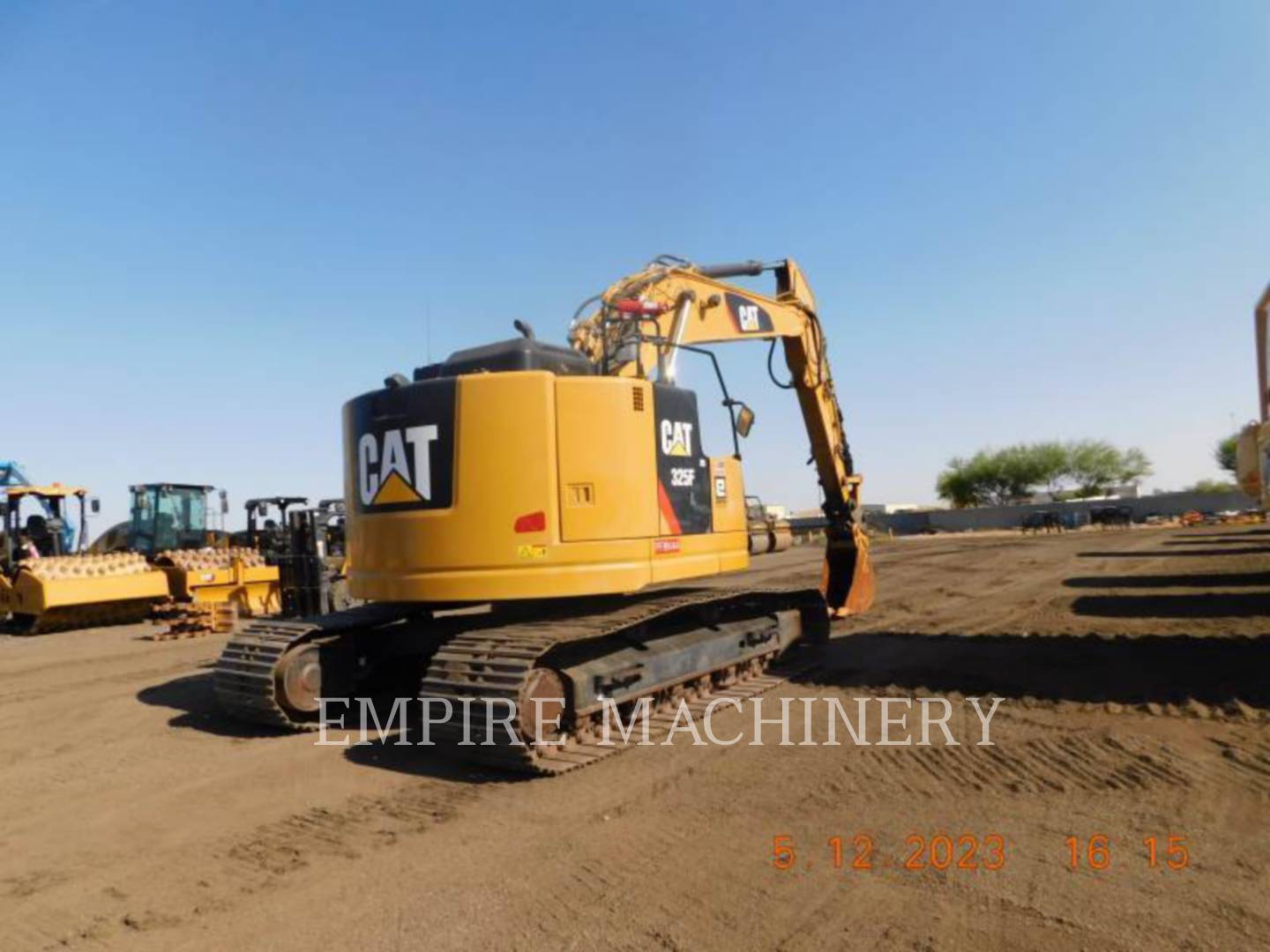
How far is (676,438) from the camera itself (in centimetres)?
703

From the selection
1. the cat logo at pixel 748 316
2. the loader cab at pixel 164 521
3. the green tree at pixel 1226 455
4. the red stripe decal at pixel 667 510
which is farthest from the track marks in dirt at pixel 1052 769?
the green tree at pixel 1226 455

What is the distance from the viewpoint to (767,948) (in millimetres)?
3207

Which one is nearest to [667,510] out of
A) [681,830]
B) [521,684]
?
[521,684]

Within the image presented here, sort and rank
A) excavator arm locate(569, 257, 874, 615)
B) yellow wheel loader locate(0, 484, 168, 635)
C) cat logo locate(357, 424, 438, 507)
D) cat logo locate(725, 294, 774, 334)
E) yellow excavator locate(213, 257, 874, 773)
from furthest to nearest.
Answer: yellow wheel loader locate(0, 484, 168, 635) → cat logo locate(725, 294, 774, 334) → excavator arm locate(569, 257, 874, 615) → cat logo locate(357, 424, 438, 507) → yellow excavator locate(213, 257, 874, 773)

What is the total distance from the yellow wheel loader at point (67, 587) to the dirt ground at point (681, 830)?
26.7 feet

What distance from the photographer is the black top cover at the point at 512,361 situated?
660 centimetres

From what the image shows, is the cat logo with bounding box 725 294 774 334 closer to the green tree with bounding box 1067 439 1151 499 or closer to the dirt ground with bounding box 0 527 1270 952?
the dirt ground with bounding box 0 527 1270 952

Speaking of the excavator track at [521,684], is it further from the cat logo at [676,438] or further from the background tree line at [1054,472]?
the background tree line at [1054,472]

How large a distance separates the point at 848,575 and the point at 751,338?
13.2 feet

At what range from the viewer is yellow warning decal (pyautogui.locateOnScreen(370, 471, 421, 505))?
249 inches

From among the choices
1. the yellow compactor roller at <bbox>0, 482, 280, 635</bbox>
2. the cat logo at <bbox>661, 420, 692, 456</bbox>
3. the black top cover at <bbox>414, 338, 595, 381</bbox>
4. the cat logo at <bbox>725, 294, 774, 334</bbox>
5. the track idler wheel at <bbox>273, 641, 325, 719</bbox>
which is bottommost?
the track idler wheel at <bbox>273, 641, 325, 719</bbox>

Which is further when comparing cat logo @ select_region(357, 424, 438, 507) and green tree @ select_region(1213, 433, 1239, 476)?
green tree @ select_region(1213, 433, 1239, 476)

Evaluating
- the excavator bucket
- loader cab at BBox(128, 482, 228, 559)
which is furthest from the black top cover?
loader cab at BBox(128, 482, 228, 559)

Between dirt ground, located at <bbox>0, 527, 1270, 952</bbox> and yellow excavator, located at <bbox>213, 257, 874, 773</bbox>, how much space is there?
0.55m
